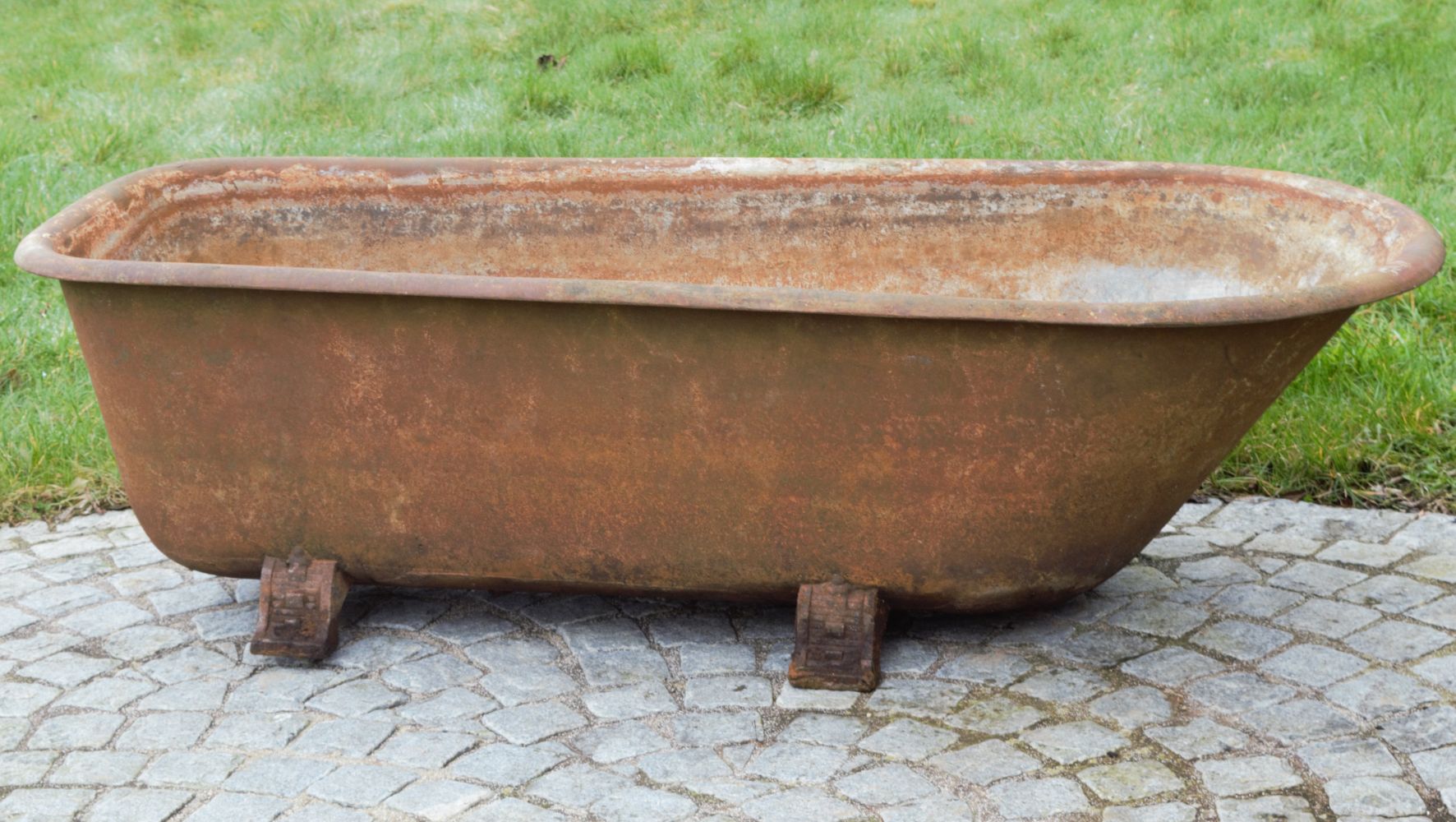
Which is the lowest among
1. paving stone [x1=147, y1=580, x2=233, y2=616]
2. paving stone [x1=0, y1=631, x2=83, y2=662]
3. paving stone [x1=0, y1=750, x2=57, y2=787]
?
paving stone [x1=147, y1=580, x2=233, y2=616]

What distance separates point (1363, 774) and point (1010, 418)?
2.69ft

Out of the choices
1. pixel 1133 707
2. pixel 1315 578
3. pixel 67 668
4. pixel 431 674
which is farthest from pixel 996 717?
pixel 67 668

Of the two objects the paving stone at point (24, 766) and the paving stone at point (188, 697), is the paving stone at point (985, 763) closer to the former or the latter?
the paving stone at point (188, 697)

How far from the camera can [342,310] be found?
2.64 metres

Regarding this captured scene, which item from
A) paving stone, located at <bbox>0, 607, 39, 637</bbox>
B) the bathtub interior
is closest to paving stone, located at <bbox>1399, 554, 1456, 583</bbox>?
the bathtub interior

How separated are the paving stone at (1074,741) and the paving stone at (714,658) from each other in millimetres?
578

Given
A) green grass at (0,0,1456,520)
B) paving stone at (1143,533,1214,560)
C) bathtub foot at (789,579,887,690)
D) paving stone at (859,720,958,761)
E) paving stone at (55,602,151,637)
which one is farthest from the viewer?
green grass at (0,0,1456,520)

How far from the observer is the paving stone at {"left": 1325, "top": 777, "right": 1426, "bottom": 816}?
2.31m

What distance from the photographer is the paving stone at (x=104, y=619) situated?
3072 millimetres

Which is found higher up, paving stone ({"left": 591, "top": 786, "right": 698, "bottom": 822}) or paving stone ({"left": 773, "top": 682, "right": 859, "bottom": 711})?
paving stone ({"left": 591, "top": 786, "right": 698, "bottom": 822})

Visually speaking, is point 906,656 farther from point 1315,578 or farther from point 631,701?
point 1315,578

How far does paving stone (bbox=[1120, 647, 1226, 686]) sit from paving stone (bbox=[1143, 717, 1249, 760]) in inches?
6.1

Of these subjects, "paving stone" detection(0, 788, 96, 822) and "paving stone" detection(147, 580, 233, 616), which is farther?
"paving stone" detection(147, 580, 233, 616)

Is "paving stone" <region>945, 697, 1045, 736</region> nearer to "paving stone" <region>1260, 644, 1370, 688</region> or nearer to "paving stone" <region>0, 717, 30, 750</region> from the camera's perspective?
"paving stone" <region>1260, 644, 1370, 688</region>
